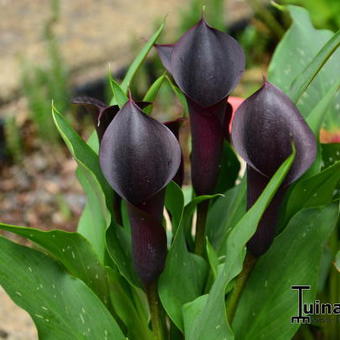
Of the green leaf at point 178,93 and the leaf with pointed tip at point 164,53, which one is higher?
the leaf with pointed tip at point 164,53

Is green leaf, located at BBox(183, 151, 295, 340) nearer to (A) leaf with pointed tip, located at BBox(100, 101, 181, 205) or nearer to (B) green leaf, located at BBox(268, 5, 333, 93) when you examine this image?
(A) leaf with pointed tip, located at BBox(100, 101, 181, 205)

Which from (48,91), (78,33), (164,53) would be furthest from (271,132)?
(78,33)

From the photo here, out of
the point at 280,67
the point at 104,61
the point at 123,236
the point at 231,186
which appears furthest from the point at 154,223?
the point at 104,61

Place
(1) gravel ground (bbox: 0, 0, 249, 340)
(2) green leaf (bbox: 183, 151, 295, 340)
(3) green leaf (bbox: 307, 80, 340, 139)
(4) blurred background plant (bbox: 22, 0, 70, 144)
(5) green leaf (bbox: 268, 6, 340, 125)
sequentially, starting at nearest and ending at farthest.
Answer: (2) green leaf (bbox: 183, 151, 295, 340) < (3) green leaf (bbox: 307, 80, 340, 139) < (5) green leaf (bbox: 268, 6, 340, 125) < (4) blurred background plant (bbox: 22, 0, 70, 144) < (1) gravel ground (bbox: 0, 0, 249, 340)

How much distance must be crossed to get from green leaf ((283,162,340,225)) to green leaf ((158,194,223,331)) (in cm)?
11

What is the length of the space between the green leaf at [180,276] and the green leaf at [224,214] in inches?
2.6

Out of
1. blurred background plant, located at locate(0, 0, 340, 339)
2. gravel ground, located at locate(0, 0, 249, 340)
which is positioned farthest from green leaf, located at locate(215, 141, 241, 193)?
gravel ground, located at locate(0, 0, 249, 340)

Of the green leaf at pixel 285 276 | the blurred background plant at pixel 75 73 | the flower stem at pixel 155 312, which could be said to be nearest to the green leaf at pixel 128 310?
the flower stem at pixel 155 312

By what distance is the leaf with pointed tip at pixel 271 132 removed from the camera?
2.32ft

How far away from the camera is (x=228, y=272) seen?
28.5 inches

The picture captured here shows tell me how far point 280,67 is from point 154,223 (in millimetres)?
356

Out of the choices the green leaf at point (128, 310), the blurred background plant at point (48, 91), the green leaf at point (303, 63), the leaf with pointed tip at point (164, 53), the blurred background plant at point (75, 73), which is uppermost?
the leaf with pointed tip at point (164, 53)

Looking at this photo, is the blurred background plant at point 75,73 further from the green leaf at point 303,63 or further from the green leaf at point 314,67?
the green leaf at point 314,67

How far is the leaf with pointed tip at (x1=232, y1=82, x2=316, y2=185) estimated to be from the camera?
2.32 feet
